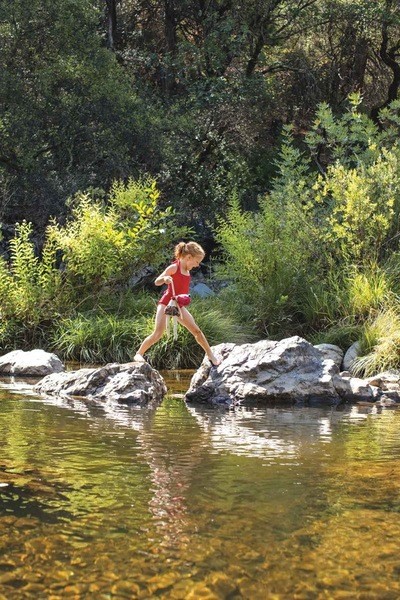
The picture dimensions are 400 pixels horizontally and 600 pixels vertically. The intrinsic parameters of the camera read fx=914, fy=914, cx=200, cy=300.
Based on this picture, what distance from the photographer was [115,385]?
9102mm

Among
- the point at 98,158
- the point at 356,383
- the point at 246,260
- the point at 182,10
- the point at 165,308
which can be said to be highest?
the point at 182,10

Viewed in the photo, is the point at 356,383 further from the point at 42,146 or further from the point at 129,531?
the point at 42,146

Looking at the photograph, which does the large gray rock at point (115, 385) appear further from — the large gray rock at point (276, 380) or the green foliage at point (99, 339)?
the green foliage at point (99, 339)

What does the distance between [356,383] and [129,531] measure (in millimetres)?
5674

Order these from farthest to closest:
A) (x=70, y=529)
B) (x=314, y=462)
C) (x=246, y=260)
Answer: (x=246, y=260) → (x=314, y=462) → (x=70, y=529)

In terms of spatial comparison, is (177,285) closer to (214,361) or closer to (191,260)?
(191,260)

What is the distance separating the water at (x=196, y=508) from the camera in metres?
3.72

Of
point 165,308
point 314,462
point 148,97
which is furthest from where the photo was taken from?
point 148,97

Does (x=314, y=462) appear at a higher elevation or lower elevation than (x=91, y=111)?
lower

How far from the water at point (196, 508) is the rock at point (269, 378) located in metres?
1.38

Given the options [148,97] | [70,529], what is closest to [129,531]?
[70,529]

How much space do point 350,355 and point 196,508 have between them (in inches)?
280

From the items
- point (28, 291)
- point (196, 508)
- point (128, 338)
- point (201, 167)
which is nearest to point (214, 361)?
point (128, 338)

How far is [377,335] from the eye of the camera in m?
11.6
